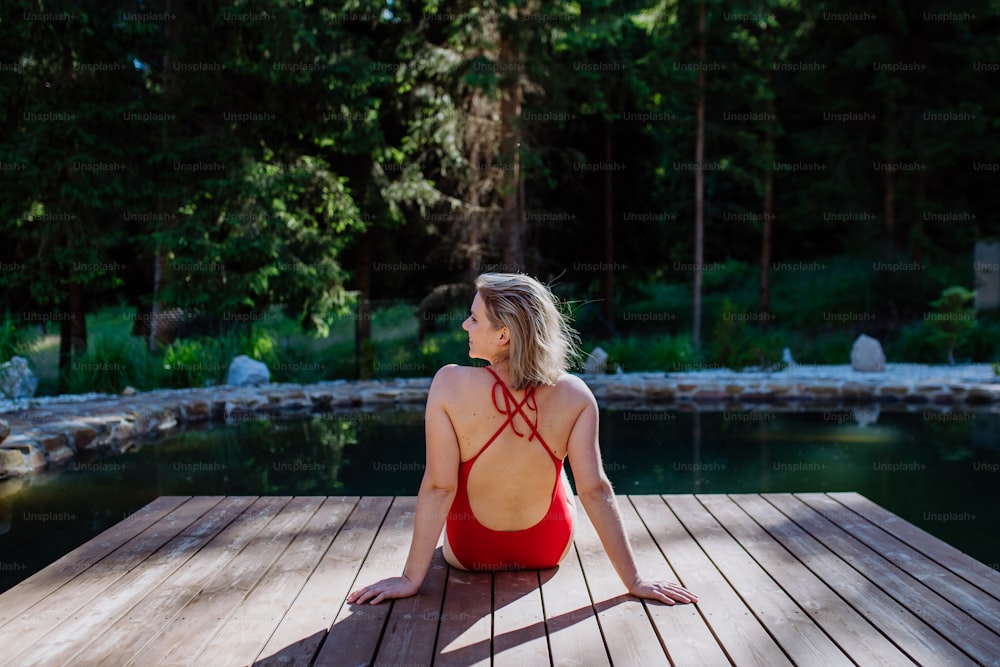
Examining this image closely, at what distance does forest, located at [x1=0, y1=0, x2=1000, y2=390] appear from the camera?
1097 cm

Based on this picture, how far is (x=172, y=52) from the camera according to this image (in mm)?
11430

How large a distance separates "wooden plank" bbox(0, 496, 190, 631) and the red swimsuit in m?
1.48

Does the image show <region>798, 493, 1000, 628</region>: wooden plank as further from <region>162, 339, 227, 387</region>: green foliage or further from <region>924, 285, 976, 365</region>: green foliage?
<region>924, 285, 976, 365</region>: green foliage

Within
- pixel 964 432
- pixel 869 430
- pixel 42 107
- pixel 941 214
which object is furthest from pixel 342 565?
pixel 941 214

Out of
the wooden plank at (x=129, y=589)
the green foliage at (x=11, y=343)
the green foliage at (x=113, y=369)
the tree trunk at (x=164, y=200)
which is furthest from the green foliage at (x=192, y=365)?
the wooden plank at (x=129, y=589)

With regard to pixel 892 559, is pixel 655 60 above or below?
above

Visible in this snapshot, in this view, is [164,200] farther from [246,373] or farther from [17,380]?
[17,380]

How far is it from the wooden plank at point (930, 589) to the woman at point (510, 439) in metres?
0.79

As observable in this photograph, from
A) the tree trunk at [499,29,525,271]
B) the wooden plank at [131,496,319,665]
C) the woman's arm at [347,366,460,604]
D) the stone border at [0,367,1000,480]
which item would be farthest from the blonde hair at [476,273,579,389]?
the tree trunk at [499,29,525,271]

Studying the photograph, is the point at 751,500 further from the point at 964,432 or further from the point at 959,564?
the point at 964,432

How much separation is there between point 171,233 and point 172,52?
2.84m

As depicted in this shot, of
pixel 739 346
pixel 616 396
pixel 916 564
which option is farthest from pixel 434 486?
pixel 739 346

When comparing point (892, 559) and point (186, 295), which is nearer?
point (892, 559)

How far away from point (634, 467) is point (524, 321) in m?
4.56
